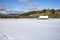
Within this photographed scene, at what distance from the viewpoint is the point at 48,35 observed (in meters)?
2.47

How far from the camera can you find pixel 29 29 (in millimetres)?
2529

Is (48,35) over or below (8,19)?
below

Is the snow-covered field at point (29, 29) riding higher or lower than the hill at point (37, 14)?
lower

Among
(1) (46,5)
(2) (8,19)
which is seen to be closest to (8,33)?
(2) (8,19)

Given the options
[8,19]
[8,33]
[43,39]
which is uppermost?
[8,19]

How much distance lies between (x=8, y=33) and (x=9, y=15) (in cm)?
41

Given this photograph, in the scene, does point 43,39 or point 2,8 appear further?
point 2,8

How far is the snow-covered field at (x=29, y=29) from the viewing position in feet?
8.09

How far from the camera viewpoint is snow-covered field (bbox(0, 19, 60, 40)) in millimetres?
2467

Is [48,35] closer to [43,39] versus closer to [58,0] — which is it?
[43,39]

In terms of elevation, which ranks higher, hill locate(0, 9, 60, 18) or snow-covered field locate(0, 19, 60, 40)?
hill locate(0, 9, 60, 18)

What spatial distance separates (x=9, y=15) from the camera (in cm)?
262

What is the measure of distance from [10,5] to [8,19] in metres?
0.33

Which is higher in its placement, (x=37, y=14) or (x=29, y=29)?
(x=37, y=14)
